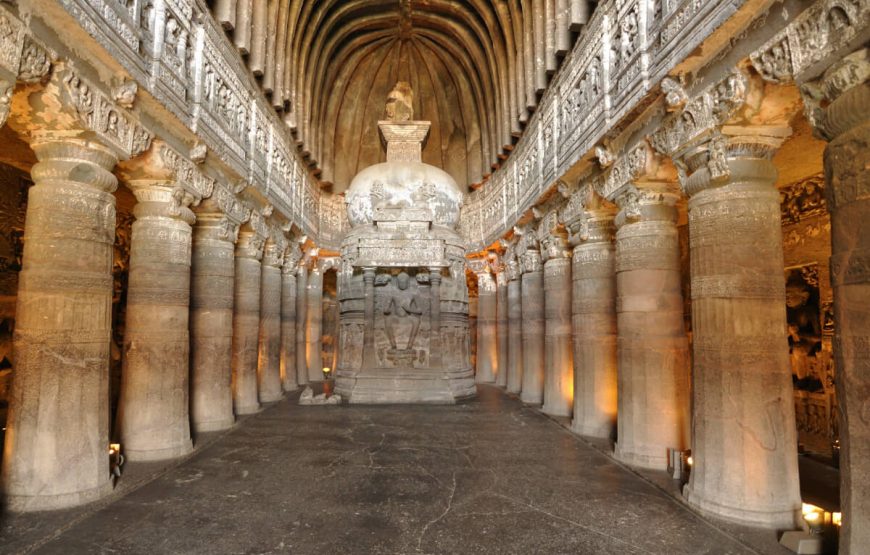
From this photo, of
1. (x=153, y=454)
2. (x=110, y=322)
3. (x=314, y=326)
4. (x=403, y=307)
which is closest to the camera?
(x=110, y=322)

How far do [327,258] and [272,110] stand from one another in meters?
7.33

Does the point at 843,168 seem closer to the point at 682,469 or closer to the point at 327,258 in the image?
the point at 682,469

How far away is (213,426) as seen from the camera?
8.72 m

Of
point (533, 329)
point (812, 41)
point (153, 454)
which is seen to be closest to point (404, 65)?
point (533, 329)

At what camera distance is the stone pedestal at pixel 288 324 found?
13.8 meters

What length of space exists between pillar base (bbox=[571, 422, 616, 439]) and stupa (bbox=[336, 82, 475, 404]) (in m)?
3.79

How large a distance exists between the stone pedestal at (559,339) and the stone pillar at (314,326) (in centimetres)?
888

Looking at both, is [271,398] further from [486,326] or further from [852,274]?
[852,274]

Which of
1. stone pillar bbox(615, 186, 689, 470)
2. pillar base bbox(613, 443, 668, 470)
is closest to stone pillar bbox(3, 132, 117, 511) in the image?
pillar base bbox(613, 443, 668, 470)

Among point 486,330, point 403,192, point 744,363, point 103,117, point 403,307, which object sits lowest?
point 744,363

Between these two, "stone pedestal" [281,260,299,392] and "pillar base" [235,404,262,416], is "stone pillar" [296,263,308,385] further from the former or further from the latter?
"pillar base" [235,404,262,416]

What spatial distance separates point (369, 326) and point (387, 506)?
723cm

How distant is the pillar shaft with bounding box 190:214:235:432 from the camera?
8.72 m

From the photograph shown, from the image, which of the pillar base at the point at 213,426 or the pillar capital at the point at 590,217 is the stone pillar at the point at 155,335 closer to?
the pillar base at the point at 213,426
